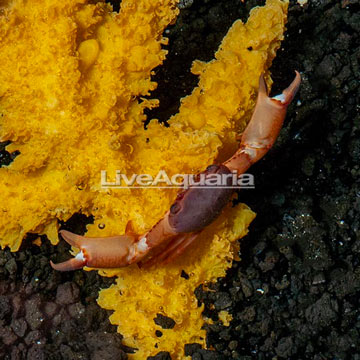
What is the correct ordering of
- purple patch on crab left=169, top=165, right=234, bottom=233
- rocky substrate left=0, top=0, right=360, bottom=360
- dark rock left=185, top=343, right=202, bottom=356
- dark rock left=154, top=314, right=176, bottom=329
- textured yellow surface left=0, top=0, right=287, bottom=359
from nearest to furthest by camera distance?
purple patch on crab left=169, top=165, right=234, bottom=233, textured yellow surface left=0, top=0, right=287, bottom=359, dark rock left=154, top=314, right=176, bottom=329, dark rock left=185, top=343, right=202, bottom=356, rocky substrate left=0, top=0, right=360, bottom=360

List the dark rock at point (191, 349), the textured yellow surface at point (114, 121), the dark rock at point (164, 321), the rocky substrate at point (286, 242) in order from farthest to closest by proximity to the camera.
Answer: the rocky substrate at point (286, 242), the dark rock at point (191, 349), the dark rock at point (164, 321), the textured yellow surface at point (114, 121)

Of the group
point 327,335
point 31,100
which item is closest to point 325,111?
point 327,335

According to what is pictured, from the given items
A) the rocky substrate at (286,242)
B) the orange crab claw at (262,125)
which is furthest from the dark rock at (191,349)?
the orange crab claw at (262,125)

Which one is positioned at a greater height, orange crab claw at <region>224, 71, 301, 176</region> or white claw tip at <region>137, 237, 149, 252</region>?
orange crab claw at <region>224, 71, 301, 176</region>

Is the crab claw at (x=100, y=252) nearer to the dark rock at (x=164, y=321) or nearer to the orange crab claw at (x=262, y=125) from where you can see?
the dark rock at (x=164, y=321)

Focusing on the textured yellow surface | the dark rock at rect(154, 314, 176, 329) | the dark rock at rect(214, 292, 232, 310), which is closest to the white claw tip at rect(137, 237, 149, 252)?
the textured yellow surface

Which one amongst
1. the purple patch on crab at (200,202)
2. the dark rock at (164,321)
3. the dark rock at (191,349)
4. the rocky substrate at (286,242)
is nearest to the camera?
the purple patch on crab at (200,202)

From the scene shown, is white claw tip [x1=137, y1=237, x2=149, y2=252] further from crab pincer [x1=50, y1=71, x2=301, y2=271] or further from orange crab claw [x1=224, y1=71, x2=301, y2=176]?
orange crab claw [x1=224, y1=71, x2=301, y2=176]
